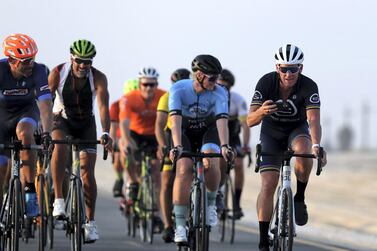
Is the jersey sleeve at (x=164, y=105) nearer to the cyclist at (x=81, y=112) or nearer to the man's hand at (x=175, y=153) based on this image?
the cyclist at (x=81, y=112)

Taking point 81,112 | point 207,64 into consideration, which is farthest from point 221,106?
point 81,112

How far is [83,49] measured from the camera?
12.9 meters

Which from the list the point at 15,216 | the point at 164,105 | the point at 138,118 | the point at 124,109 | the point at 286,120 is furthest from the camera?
the point at 138,118

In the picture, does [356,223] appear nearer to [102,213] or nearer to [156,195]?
[102,213]

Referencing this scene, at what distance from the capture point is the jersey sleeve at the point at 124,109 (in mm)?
17875

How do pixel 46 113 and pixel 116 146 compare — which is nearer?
pixel 46 113

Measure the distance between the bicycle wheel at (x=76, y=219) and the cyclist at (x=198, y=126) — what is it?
0.98 metres

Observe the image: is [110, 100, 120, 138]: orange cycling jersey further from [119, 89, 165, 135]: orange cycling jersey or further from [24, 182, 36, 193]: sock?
[24, 182, 36, 193]: sock

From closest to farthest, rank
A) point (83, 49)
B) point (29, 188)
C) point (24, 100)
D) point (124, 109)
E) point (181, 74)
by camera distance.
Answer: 1. point (29, 188)
2. point (24, 100)
3. point (83, 49)
4. point (181, 74)
5. point (124, 109)

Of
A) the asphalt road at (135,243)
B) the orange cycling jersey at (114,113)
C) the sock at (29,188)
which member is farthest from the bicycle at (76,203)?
the orange cycling jersey at (114,113)

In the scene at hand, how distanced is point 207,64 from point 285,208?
6.54ft

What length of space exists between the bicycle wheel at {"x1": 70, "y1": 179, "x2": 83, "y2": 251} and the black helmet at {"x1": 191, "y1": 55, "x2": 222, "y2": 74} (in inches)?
69.5

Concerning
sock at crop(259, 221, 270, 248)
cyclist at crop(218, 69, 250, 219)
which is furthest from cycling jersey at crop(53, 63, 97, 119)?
cyclist at crop(218, 69, 250, 219)

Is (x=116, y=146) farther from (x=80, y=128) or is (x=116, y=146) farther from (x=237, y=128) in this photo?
(x=80, y=128)
